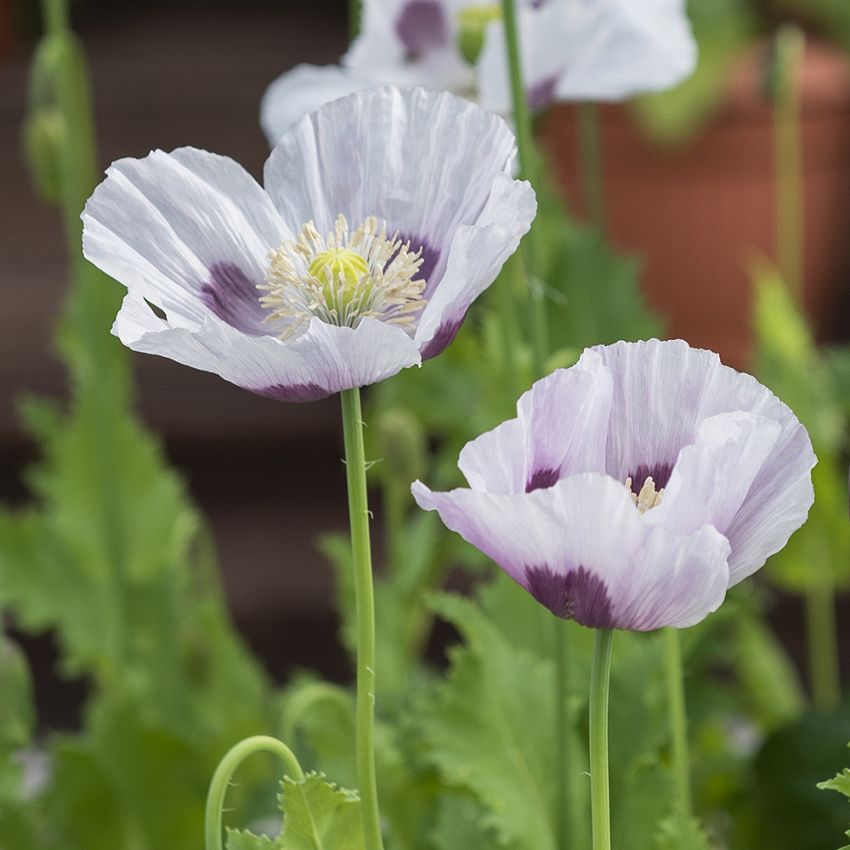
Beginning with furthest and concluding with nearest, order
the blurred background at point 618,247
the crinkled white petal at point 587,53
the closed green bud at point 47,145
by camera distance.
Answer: the blurred background at point 618,247
the closed green bud at point 47,145
the crinkled white petal at point 587,53

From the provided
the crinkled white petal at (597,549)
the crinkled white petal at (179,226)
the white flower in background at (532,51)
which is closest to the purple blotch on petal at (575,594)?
the crinkled white petal at (597,549)

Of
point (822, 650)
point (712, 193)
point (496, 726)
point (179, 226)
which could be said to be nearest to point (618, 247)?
point (712, 193)

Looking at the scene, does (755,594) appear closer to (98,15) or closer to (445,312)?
(445,312)

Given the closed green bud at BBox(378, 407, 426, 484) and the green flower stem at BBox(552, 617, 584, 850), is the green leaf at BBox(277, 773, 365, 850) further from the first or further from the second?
the closed green bud at BBox(378, 407, 426, 484)

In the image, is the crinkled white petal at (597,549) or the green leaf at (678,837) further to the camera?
the green leaf at (678,837)

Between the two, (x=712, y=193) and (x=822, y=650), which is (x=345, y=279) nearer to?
(x=822, y=650)

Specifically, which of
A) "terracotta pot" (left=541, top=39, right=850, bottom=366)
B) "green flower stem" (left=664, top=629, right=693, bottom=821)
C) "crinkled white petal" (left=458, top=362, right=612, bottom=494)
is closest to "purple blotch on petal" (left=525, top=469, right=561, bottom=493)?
"crinkled white petal" (left=458, top=362, right=612, bottom=494)

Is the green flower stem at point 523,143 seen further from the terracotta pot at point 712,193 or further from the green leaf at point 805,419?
the terracotta pot at point 712,193

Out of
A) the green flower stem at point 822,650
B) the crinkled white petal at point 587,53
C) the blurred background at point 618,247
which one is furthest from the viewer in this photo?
the blurred background at point 618,247
